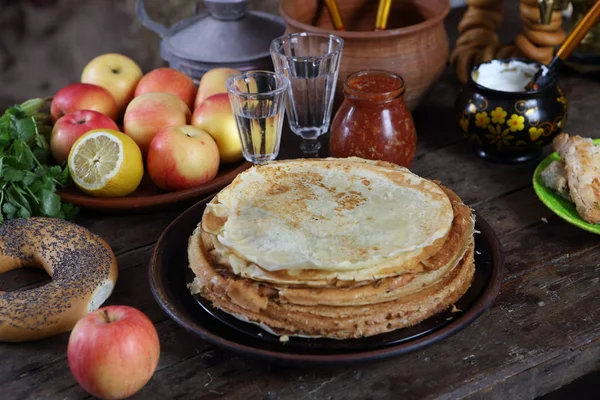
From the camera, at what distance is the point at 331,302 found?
104 centimetres

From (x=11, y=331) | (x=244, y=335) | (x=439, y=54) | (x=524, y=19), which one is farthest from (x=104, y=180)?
(x=524, y=19)

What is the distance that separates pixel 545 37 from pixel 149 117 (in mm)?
1011

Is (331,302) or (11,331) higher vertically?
(331,302)

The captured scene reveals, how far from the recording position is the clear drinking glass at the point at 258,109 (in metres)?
1.44

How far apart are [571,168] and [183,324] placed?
83 centimetres

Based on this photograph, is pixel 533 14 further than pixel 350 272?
Yes

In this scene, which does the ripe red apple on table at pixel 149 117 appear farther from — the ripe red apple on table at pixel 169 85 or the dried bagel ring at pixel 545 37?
the dried bagel ring at pixel 545 37

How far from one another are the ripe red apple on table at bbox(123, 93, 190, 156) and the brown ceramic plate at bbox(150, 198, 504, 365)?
0.41m

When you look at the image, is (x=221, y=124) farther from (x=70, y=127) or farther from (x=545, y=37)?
(x=545, y=37)

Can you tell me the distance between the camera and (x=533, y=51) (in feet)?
5.97

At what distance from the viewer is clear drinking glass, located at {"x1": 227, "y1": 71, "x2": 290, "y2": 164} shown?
56.6 inches

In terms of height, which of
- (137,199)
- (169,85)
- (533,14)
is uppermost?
(533,14)

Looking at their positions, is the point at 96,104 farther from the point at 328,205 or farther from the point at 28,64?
the point at 28,64

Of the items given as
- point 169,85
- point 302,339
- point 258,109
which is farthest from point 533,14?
point 302,339
